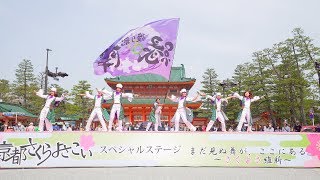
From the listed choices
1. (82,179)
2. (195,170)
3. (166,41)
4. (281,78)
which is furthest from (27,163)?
(281,78)

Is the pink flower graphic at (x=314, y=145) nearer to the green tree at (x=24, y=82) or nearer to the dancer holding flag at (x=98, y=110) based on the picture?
the dancer holding flag at (x=98, y=110)

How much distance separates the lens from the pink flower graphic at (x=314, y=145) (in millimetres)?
9117

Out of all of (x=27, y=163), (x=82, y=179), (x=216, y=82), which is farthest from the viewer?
(x=216, y=82)

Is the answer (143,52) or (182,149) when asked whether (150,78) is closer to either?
(143,52)

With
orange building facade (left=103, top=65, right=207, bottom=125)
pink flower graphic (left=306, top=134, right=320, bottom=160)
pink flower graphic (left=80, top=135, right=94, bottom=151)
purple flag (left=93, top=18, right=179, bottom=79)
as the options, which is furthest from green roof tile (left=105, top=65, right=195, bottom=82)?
pink flower graphic (left=306, top=134, right=320, bottom=160)

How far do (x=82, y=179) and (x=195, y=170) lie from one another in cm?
282

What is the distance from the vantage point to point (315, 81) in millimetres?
26094

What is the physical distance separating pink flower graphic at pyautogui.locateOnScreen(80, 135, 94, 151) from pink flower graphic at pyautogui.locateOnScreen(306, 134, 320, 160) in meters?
5.83

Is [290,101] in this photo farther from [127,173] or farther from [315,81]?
[127,173]

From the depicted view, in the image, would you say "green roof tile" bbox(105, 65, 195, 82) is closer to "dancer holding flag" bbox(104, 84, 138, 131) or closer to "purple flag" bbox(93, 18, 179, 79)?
"dancer holding flag" bbox(104, 84, 138, 131)

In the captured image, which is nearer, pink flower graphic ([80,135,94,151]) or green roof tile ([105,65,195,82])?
pink flower graphic ([80,135,94,151])

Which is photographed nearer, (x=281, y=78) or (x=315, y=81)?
(x=315, y=81)

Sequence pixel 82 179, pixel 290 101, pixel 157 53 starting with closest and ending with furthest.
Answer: pixel 82 179 < pixel 157 53 < pixel 290 101

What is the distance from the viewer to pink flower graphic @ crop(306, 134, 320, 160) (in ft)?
29.9
